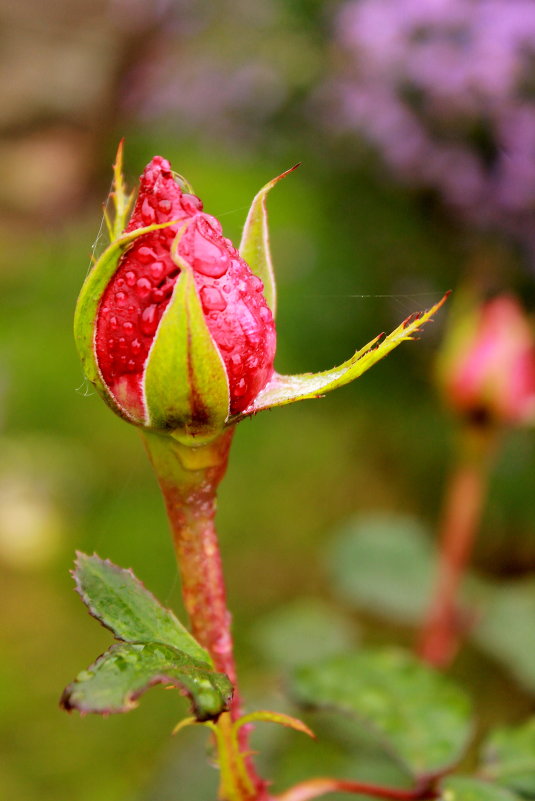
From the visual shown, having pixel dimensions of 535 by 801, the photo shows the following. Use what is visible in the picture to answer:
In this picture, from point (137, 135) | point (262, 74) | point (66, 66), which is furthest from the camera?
point (66, 66)

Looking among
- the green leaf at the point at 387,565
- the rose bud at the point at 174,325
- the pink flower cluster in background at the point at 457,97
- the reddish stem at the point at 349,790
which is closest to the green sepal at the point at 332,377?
Answer: the rose bud at the point at 174,325

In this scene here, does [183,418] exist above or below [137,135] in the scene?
below

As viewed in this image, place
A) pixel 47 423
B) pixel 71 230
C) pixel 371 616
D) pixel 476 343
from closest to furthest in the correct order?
pixel 476 343, pixel 371 616, pixel 47 423, pixel 71 230

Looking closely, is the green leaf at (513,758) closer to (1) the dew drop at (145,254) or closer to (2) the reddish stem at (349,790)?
(2) the reddish stem at (349,790)

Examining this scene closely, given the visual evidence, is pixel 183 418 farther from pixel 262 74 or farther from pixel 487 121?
pixel 262 74

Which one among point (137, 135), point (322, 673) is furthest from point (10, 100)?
point (322, 673)

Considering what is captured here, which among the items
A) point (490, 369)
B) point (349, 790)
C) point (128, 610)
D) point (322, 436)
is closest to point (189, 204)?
point (128, 610)
